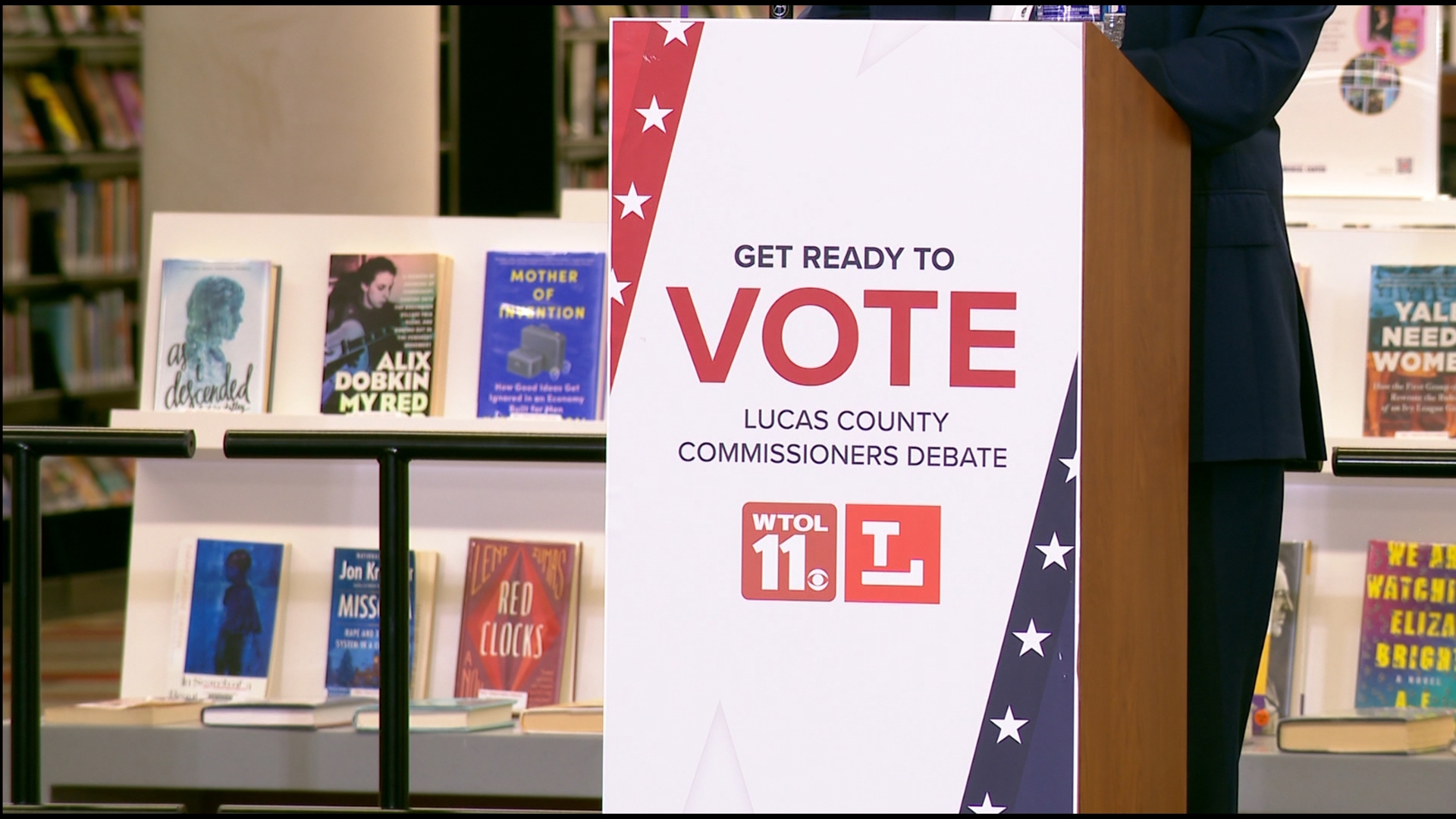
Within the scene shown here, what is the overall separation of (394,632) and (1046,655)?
3.49ft

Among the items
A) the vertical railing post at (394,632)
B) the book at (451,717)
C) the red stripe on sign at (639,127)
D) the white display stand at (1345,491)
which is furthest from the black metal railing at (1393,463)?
the book at (451,717)

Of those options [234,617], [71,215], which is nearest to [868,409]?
[234,617]

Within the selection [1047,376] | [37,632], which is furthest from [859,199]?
[37,632]

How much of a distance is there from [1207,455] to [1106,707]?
1.04ft

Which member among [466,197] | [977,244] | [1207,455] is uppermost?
[466,197]

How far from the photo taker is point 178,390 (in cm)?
270

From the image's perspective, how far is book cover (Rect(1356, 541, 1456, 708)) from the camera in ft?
8.14

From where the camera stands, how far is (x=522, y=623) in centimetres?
262

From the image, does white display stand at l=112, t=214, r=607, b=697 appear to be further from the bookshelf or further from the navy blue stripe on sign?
the bookshelf

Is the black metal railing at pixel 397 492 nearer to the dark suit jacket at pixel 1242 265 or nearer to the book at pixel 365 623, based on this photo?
the book at pixel 365 623

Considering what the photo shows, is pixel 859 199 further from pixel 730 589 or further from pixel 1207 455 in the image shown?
pixel 1207 455

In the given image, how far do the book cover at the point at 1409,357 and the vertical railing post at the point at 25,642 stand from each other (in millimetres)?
1935

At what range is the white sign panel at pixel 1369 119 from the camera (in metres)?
2.74

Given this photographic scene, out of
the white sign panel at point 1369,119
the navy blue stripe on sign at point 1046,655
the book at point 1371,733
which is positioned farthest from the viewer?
Answer: the white sign panel at point 1369,119
